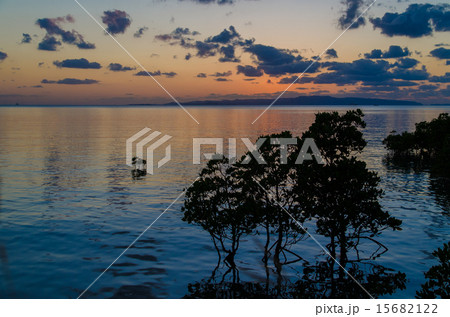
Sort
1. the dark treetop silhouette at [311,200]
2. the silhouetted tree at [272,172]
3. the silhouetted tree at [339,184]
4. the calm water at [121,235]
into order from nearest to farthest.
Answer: the silhouetted tree at [339,184] → the dark treetop silhouette at [311,200] → the silhouetted tree at [272,172] → the calm water at [121,235]

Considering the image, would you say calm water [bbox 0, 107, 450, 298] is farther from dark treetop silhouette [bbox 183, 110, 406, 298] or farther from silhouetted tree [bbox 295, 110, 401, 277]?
silhouetted tree [bbox 295, 110, 401, 277]

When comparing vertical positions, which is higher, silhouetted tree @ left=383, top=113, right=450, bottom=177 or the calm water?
silhouetted tree @ left=383, top=113, right=450, bottom=177

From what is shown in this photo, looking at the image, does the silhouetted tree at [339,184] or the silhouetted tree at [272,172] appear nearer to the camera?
the silhouetted tree at [339,184]

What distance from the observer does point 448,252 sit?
67.2 ft

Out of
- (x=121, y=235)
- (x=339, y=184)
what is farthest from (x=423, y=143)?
(x=121, y=235)

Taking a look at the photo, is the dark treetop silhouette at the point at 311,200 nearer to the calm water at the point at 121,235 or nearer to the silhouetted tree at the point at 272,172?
the silhouetted tree at the point at 272,172

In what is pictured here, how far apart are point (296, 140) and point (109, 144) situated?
125 metres

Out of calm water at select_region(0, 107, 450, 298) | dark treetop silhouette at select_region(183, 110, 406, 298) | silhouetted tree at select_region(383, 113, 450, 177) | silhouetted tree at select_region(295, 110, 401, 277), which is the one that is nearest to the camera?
silhouetted tree at select_region(295, 110, 401, 277)

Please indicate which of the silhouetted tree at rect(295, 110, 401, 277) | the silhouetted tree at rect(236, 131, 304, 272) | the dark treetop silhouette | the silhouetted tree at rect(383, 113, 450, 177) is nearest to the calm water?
the dark treetop silhouette

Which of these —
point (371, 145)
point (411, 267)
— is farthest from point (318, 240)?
point (371, 145)

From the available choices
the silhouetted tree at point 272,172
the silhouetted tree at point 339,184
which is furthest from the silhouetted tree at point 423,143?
the silhouetted tree at point 272,172

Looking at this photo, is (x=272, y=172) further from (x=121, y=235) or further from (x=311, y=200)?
(x=121, y=235)

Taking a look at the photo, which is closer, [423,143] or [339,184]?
[339,184]
